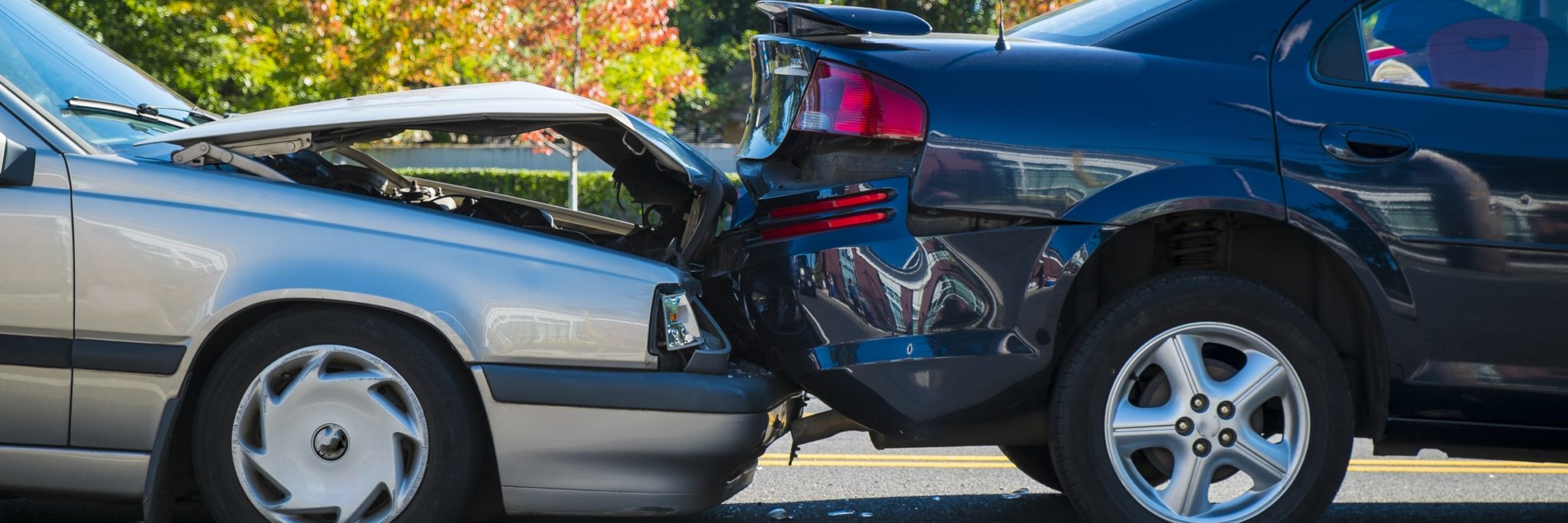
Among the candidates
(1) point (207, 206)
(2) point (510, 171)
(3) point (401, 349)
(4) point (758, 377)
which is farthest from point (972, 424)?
(2) point (510, 171)

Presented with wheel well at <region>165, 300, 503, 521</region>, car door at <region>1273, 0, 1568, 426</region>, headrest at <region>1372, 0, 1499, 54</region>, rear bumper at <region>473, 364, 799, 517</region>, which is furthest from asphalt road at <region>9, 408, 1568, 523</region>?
headrest at <region>1372, 0, 1499, 54</region>

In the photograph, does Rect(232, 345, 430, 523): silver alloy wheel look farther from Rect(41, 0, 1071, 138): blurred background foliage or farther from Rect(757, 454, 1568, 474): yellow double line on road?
Rect(41, 0, 1071, 138): blurred background foliage

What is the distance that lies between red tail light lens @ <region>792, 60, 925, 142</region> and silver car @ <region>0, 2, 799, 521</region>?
58cm

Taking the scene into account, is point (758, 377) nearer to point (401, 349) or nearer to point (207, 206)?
point (401, 349)

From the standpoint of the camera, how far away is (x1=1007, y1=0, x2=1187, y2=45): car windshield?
3500 mm

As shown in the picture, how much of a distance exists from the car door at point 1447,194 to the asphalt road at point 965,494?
1.02 meters

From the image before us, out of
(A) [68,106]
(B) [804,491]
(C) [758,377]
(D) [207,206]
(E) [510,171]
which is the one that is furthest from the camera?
(E) [510,171]

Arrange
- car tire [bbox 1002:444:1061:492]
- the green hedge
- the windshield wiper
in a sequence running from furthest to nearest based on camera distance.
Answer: the green hedge, car tire [bbox 1002:444:1061:492], the windshield wiper

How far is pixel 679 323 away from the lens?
3.25 m

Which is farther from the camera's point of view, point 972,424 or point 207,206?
point 972,424

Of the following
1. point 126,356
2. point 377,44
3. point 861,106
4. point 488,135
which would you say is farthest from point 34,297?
point 377,44

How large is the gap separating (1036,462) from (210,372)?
7.98 ft

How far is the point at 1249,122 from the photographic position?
3.28m

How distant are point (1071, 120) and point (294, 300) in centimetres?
186
